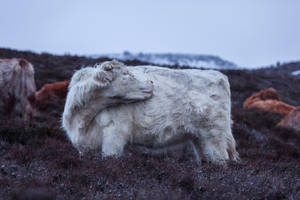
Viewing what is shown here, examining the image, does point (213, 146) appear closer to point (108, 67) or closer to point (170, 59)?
point (108, 67)

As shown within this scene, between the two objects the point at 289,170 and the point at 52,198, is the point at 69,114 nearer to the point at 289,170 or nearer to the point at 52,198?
the point at 52,198

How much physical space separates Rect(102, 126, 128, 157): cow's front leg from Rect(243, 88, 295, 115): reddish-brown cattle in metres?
10.9

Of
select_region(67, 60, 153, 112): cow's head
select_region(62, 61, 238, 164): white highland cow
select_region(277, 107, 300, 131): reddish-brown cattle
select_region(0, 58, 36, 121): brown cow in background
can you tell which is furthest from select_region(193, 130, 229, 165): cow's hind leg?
select_region(277, 107, 300, 131): reddish-brown cattle

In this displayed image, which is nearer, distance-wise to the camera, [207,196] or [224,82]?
[207,196]

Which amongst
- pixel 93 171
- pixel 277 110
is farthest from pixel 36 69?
pixel 93 171

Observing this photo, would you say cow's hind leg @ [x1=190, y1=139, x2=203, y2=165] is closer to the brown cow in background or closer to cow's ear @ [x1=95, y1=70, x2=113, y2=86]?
cow's ear @ [x1=95, y1=70, x2=113, y2=86]

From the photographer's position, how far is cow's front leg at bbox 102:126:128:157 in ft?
15.9

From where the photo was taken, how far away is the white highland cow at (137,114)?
16.4 feet

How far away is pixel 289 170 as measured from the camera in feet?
17.8

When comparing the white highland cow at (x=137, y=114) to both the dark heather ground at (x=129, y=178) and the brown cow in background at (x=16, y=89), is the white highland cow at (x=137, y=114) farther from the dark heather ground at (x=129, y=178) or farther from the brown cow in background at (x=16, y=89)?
the brown cow in background at (x=16, y=89)

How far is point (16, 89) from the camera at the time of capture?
9844 millimetres

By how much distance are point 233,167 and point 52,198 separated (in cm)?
261

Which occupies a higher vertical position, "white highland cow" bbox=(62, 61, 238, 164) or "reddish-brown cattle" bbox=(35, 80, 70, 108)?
"white highland cow" bbox=(62, 61, 238, 164)

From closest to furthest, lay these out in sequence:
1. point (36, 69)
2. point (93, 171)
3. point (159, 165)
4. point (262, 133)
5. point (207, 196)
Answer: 1. point (207, 196)
2. point (93, 171)
3. point (159, 165)
4. point (262, 133)
5. point (36, 69)
